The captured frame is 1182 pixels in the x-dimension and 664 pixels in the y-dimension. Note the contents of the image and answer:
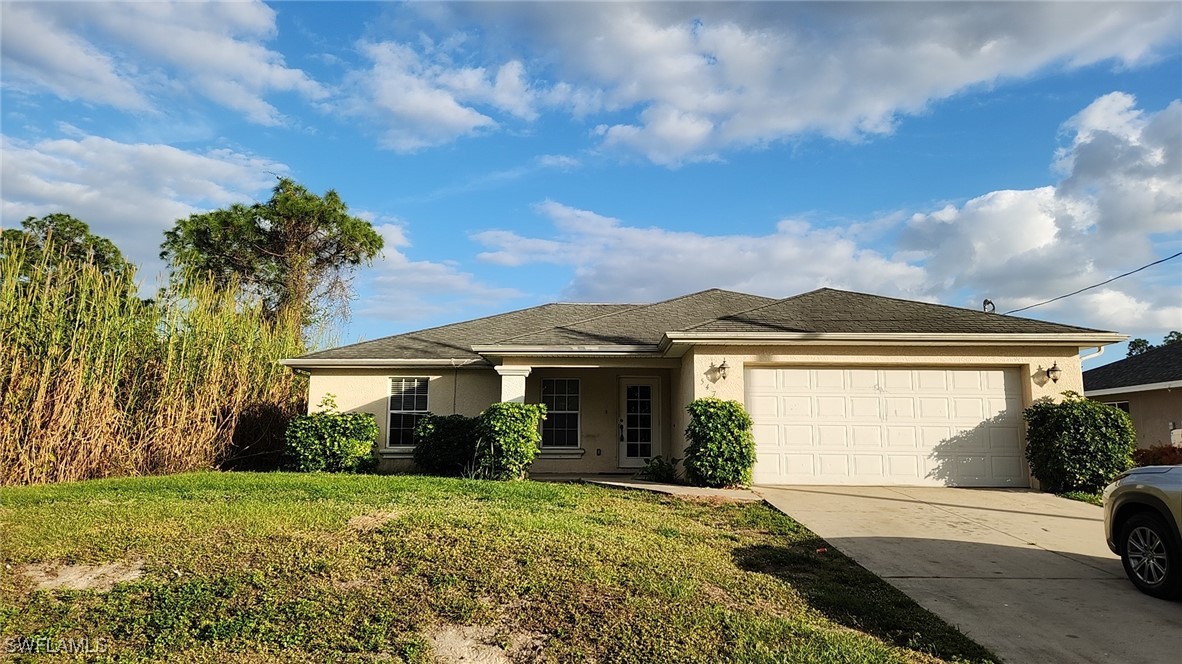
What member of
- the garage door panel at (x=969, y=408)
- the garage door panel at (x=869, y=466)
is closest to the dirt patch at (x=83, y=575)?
the garage door panel at (x=869, y=466)

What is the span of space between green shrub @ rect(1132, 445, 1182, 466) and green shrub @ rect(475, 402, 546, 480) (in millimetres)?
11154

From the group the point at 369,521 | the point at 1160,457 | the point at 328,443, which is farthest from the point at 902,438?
the point at 328,443

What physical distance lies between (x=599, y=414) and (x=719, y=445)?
13.8 ft

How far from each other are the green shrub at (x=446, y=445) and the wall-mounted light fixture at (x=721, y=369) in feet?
15.8

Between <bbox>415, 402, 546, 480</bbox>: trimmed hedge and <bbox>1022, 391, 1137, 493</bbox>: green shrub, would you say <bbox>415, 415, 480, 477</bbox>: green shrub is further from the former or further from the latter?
<bbox>1022, 391, 1137, 493</bbox>: green shrub

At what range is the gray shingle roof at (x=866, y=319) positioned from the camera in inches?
463

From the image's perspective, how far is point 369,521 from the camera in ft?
22.2

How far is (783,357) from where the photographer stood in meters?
11.9

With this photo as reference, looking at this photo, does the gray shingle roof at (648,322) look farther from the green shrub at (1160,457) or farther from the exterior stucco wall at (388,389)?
the green shrub at (1160,457)

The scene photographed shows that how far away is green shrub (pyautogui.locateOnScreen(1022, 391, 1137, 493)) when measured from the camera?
35.0 feet

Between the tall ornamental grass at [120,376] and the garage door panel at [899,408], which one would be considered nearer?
the tall ornamental grass at [120,376]

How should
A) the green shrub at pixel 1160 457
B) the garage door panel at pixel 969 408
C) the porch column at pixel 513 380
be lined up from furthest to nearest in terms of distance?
the porch column at pixel 513 380
the green shrub at pixel 1160 457
the garage door panel at pixel 969 408

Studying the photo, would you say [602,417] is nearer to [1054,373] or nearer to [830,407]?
[830,407]

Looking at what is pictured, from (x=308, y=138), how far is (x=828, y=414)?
437 inches
